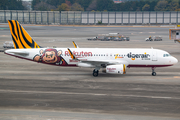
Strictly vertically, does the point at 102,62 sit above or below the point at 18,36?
below

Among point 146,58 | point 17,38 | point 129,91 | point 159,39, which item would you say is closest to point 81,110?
point 129,91

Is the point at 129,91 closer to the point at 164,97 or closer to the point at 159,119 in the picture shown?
the point at 164,97

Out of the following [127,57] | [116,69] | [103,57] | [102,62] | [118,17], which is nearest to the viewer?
[116,69]

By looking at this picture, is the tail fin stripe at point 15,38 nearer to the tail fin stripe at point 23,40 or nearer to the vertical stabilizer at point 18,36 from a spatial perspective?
the vertical stabilizer at point 18,36

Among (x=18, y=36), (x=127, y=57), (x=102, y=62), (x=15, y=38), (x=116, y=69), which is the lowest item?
(x=116, y=69)

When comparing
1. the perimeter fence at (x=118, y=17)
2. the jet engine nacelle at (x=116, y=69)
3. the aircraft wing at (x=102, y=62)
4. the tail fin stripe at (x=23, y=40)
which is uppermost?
the perimeter fence at (x=118, y=17)

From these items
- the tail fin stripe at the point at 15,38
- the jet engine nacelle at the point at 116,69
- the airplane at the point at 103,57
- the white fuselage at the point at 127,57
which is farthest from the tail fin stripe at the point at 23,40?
the jet engine nacelle at the point at 116,69

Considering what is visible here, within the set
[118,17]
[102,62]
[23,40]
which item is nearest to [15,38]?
[23,40]

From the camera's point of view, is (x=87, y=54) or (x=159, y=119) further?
(x=87, y=54)

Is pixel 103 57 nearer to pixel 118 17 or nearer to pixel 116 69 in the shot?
pixel 116 69

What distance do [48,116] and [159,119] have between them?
9482 millimetres

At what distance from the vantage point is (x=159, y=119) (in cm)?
2109

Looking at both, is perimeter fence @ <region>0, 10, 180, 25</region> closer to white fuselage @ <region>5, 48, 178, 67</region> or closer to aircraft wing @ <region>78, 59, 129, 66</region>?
white fuselage @ <region>5, 48, 178, 67</region>

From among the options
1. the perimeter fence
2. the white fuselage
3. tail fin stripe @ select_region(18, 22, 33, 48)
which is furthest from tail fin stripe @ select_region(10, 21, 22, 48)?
the perimeter fence
